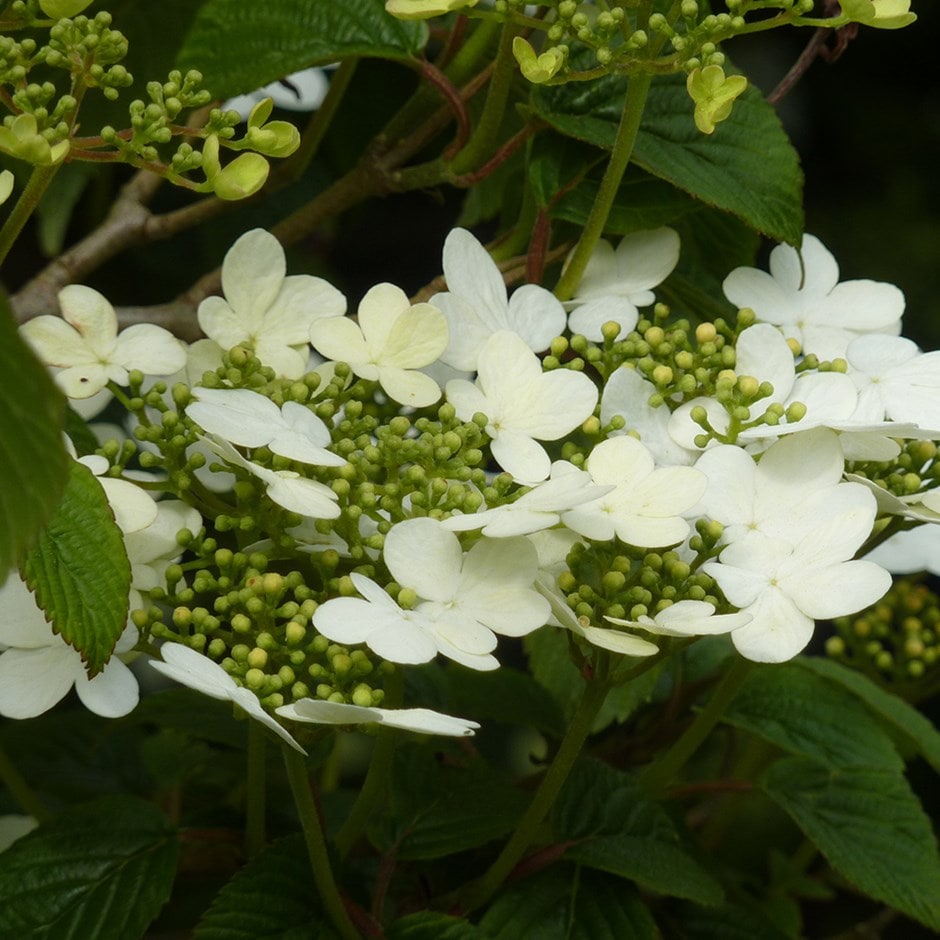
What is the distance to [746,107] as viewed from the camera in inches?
26.2

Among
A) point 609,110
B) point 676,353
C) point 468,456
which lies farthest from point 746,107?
point 468,456

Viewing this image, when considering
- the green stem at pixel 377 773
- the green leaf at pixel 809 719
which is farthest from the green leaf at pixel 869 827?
the green stem at pixel 377 773

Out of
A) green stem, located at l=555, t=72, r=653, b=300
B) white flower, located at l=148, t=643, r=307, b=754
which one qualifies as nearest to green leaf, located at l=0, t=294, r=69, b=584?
white flower, located at l=148, t=643, r=307, b=754

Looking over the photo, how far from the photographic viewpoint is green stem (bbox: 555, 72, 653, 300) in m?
0.56

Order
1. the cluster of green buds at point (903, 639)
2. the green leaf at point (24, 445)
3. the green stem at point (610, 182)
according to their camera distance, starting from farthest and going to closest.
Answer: the cluster of green buds at point (903, 639) → the green stem at point (610, 182) → the green leaf at point (24, 445)

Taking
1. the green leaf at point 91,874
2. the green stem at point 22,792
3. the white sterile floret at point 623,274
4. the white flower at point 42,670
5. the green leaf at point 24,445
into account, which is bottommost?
the green stem at point 22,792

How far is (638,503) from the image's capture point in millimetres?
493

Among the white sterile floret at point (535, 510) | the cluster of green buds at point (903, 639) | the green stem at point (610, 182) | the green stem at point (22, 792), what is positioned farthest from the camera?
the cluster of green buds at point (903, 639)

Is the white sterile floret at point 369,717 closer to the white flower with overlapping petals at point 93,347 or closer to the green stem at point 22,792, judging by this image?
the white flower with overlapping petals at point 93,347

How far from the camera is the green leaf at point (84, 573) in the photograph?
0.47 meters

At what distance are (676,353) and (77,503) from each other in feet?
0.87

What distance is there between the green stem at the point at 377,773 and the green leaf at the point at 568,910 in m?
0.07

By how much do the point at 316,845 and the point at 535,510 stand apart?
0.19 meters

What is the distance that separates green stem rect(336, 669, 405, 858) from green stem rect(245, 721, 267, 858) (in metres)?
0.04
